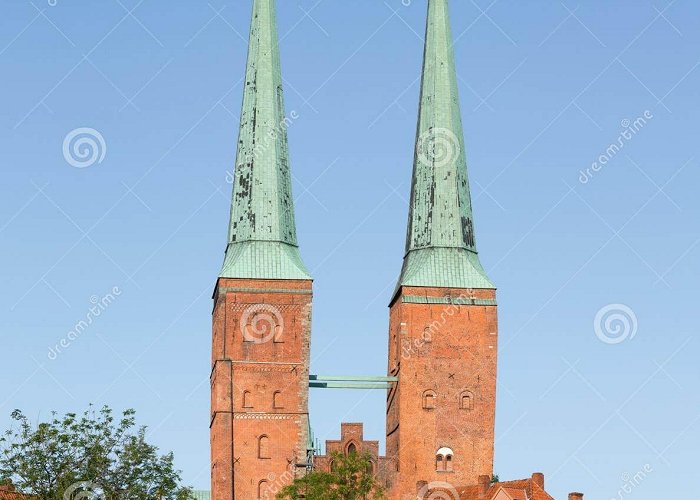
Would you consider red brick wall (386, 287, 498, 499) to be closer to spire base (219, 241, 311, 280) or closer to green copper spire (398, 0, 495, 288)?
green copper spire (398, 0, 495, 288)

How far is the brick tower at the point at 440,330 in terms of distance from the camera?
80812 millimetres

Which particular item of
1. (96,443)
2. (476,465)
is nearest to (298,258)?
(476,465)

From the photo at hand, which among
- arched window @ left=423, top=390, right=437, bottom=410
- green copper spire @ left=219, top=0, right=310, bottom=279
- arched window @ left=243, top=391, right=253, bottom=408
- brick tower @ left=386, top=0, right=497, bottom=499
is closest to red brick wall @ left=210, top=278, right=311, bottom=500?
arched window @ left=243, top=391, right=253, bottom=408

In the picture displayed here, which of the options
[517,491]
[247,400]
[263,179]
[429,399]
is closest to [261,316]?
[247,400]

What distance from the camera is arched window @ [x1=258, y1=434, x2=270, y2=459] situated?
7994 cm

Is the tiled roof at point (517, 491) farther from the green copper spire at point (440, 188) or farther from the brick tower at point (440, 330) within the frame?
the green copper spire at point (440, 188)

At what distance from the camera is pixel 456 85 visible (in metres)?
86.4

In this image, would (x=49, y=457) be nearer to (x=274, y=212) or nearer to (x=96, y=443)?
(x=96, y=443)

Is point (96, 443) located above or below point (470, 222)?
below

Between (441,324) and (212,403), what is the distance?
37.9ft

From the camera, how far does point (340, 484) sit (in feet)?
228

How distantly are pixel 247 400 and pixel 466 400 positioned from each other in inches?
407

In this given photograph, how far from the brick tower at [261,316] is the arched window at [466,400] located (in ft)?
24.1

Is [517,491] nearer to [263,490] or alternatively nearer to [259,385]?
[263,490]
